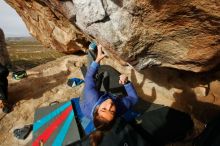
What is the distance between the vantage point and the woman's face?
13.0 ft

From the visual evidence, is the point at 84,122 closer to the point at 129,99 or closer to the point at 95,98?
the point at 129,99

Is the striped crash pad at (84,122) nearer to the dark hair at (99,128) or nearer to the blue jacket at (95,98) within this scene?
the blue jacket at (95,98)

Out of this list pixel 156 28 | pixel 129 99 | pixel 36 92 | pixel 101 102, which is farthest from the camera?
pixel 36 92

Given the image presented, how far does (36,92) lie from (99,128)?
7.12 metres

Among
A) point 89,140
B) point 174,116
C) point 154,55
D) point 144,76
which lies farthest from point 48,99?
point 89,140

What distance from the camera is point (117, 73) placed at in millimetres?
9109

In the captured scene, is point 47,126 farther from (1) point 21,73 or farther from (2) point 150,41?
(1) point 21,73

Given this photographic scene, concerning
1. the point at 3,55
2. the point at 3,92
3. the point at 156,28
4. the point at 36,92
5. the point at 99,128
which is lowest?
the point at 3,55

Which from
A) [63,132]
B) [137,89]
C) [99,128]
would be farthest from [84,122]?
[99,128]

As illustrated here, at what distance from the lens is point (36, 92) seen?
10.3 meters

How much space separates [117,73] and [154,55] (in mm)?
3031

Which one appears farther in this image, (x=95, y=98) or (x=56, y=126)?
(x=56, y=126)

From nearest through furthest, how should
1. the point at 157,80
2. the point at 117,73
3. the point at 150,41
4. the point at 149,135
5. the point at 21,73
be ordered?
1. the point at 149,135
2. the point at 150,41
3. the point at 157,80
4. the point at 117,73
5. the point at 21,73

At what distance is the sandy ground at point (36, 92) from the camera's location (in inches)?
342
